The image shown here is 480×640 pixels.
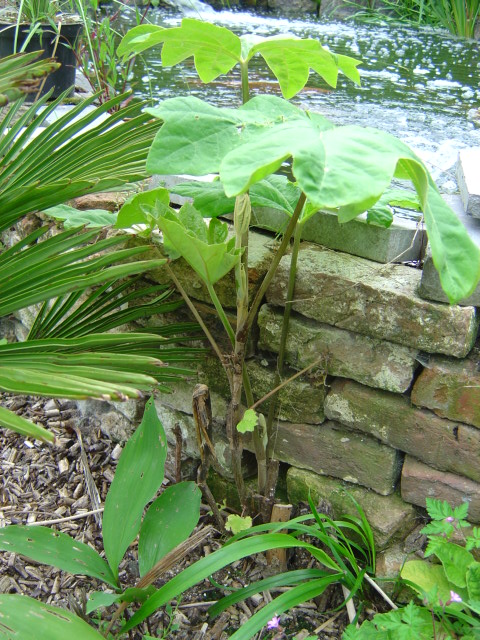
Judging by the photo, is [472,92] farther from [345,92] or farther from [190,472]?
[190,472]

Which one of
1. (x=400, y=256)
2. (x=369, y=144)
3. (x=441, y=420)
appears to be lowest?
(x=441, y=420)

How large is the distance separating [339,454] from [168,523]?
448mm

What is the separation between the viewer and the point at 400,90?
333 centimetres

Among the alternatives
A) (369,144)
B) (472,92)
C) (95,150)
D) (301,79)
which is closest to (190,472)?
(95,150)

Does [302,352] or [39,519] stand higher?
[302,352]

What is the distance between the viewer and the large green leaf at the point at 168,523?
142 cm

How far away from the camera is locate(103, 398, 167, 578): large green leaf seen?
4.64 ft

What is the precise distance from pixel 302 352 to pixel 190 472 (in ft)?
1.91

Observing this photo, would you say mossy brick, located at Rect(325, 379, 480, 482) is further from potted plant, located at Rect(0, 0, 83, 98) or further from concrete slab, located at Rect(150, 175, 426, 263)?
potted plant, located at Rect(0, 0, 83, 98)

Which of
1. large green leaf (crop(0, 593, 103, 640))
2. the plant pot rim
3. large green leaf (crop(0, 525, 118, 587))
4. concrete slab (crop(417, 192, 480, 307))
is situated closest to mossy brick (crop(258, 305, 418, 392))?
concrete slab (crop(417, 192, 480, 307))

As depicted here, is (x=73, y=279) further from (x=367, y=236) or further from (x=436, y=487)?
(x=436, y=487)

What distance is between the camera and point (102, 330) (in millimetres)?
1563

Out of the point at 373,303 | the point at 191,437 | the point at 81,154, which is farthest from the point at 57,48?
the point at 373,303

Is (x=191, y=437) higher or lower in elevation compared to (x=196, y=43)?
lower
